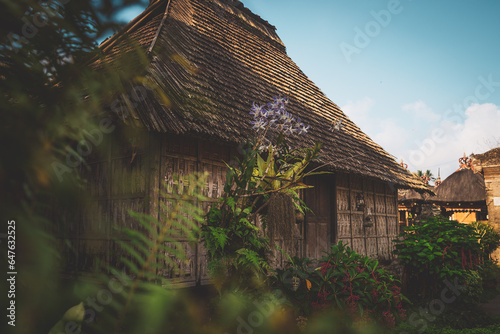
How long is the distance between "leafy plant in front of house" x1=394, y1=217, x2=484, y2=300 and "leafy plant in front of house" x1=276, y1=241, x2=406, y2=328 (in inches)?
104

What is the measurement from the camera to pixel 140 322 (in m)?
0.49

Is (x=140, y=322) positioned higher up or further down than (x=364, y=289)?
higher up

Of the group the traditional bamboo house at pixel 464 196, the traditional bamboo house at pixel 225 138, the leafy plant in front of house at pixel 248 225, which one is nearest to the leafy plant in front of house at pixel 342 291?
the leafy plant in front of house at pixel 248 225

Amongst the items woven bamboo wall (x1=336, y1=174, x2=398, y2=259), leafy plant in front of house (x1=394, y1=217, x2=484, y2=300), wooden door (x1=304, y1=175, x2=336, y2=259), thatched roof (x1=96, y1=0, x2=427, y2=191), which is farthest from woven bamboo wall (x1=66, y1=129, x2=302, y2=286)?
woven bamboo wall (x1=336, y1=174, x2=398, y2=259)

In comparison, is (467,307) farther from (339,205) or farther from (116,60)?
(116,60)

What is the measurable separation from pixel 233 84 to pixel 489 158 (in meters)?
8.90

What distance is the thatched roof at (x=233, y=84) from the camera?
530 cm

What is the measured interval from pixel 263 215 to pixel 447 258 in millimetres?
4727

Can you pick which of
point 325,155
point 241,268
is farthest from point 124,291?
point 325,155

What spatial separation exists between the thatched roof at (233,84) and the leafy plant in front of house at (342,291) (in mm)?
1571

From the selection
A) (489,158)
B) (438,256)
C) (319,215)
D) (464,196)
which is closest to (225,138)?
(319,215)

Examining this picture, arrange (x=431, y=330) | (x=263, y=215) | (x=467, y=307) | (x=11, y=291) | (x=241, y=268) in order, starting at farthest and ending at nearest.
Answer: (x=467, y=307) → (x=431, y=330) → (x=263, y=215) → (x=241, y=268) → (x=11, y=291)

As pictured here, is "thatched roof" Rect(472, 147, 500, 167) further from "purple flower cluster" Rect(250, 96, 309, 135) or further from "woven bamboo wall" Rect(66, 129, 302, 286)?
"purple flower cluster" Rect(250, 96, 309, 135)

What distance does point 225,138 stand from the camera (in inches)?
212
